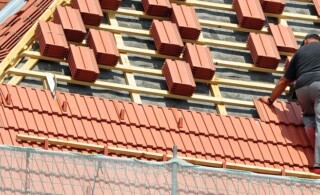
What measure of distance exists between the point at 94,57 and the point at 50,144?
156 centimetres

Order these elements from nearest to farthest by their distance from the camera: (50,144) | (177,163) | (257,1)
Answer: (177,163)
(50,144)
(257,1)

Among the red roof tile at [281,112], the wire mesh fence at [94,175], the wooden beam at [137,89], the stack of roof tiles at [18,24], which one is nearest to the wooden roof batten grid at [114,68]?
the wooden beam at [137,89]

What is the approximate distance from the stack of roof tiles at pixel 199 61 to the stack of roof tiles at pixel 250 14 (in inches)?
35.1

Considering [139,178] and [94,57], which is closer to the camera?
[139,178]

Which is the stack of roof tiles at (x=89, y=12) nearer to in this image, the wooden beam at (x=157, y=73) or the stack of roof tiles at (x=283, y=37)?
the wooden beam at (x=157, y=73)

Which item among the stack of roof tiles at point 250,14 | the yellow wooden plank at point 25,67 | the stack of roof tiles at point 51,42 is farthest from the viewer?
the stack of roof tiles at point 250,14

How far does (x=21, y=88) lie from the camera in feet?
62.6

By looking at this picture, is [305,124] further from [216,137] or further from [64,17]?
[64,17]

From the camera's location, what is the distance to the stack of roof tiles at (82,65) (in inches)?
770

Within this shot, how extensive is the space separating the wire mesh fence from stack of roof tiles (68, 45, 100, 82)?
3207mm

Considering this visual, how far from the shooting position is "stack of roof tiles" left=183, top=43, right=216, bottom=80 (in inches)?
794

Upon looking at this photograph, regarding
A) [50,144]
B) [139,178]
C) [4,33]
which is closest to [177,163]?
[139,178]

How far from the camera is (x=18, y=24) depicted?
22578 millimetres

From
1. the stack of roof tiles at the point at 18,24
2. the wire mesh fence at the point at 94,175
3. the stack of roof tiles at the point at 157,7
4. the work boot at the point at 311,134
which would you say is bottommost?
the wire mesh fence at the point at 94,175
